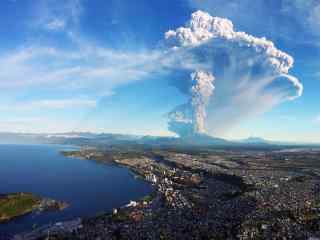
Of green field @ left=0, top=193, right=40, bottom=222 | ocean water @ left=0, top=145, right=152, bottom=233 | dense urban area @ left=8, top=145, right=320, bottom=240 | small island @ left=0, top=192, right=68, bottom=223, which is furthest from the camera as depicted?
small island @ left=0, top=192, right=68, bottom=223

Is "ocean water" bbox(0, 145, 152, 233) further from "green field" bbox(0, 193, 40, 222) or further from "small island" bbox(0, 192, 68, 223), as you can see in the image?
"green field" bbox(0, 193, 40, 222)

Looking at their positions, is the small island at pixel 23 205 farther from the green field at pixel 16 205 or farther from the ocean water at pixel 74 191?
the ocean water at pixel 74 191

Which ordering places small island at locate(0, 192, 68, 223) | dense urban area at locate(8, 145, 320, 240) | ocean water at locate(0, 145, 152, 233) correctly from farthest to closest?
small island at locate(0, 192, 68, 223) → ocean water at locate(0, 145, 152, 233) → dense urban area at locate(8, 145, 320, 240)

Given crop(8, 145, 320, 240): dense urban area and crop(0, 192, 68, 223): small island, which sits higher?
crop(8, 145, 320, 240): dense urban area

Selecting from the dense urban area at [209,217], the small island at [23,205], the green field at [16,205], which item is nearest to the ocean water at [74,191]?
the small island at [23,205]

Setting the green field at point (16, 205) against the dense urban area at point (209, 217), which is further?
the green field at point (16, 205)

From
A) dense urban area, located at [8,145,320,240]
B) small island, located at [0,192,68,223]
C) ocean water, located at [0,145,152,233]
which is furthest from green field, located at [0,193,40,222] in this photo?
dense urban area, located at [8,145,320,240]

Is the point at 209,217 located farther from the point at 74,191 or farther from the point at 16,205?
the point at 74,191

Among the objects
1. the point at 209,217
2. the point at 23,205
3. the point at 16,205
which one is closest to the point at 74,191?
the point at 23,205
